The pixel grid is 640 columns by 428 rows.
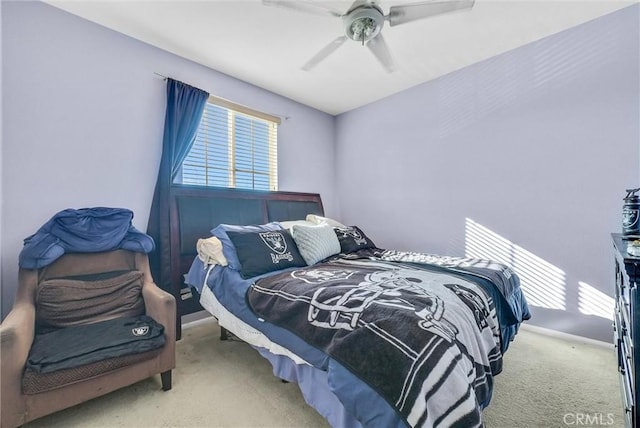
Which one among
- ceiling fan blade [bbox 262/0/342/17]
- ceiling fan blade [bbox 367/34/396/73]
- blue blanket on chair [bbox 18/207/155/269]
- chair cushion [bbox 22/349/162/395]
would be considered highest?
ceiling fan blade [bbox 262/0/342/17]

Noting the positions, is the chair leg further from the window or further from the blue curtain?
the window

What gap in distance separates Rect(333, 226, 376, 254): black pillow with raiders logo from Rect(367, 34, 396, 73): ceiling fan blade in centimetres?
165

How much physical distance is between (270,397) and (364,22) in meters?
2.67

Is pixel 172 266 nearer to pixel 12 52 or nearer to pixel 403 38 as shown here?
pixel 12 52

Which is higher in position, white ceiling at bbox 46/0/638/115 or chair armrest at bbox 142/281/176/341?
white ceiling at bbox 46/0/638/115

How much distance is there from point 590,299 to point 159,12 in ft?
14.7

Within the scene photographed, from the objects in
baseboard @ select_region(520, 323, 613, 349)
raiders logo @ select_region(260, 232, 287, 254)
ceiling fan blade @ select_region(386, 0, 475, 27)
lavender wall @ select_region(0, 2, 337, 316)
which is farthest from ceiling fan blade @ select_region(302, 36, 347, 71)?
baseboard @ select_region(520, 323, 613, 349)

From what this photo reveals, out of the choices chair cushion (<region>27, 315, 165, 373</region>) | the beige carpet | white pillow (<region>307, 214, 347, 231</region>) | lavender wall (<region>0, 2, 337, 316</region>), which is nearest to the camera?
chair cushion (<region>27, 315, 165, 373</region>)

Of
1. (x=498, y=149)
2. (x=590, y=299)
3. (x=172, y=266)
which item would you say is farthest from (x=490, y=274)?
(x=172, y=266)

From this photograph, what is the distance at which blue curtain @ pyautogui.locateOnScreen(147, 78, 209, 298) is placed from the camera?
2559mm

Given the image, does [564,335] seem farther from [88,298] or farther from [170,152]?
[170,152]

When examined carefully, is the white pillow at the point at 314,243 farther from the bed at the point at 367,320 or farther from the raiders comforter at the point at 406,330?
the raiders comforter at the point at 406,330

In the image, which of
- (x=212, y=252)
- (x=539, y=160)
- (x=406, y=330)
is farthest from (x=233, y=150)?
(x=539, y=160)

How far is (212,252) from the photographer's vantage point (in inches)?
89.8
